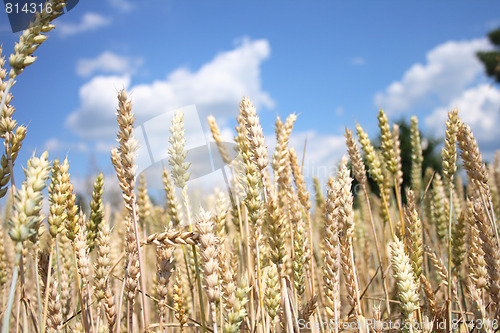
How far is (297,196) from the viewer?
61.6 inches

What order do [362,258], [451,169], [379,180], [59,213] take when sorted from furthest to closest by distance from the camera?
[362,258]
[379,180]
[451,169]
[59,213]

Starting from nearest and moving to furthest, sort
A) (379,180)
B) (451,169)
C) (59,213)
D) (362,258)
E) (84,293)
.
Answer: (59,213) → (84,293) → (451,169) → (379,180) → (362,258)

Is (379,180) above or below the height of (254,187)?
above

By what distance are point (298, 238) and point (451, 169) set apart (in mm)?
862

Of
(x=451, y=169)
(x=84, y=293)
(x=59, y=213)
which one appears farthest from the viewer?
(x=451, y=169)

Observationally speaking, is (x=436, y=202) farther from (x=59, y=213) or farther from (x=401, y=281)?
(x=59, y=213)

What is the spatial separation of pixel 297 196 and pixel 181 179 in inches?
21.6

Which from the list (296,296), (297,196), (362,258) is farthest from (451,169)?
(362,258)

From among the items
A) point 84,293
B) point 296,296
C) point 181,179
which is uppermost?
point 181,179

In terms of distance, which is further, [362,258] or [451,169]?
[362,258]

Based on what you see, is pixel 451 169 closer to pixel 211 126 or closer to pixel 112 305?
pixel 211 126

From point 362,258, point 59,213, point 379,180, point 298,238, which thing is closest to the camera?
point 59,213

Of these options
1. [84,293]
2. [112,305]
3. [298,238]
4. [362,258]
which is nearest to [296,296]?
[298,238]

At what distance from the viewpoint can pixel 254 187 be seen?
3.58 ft
